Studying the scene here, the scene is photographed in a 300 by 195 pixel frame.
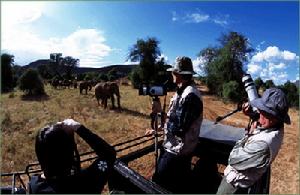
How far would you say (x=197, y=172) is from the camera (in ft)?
13.0

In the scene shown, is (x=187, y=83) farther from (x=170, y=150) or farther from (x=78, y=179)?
(x=78, y=179)

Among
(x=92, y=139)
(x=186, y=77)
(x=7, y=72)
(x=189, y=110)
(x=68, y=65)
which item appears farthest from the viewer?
(x=68, y=65)

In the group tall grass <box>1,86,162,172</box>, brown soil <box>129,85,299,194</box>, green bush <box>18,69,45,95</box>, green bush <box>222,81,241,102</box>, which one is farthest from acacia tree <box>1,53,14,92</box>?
brown soil <box>129,85,299,194</box>

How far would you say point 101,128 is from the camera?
13055mm

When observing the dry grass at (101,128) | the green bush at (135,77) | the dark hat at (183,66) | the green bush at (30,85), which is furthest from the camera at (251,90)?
the green bush at (135,77)

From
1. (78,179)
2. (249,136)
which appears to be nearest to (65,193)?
(78,179)

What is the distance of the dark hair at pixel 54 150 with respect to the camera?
239 cm

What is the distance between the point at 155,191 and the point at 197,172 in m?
1.29

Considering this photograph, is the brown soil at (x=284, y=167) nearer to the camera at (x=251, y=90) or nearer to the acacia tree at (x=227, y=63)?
the camera at (x=251, y=90)

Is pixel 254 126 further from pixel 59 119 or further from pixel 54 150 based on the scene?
pixel 59 119

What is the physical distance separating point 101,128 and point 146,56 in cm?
1616

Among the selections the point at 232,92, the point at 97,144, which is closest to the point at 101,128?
the point at 97,144

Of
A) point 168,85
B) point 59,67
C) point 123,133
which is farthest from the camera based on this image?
point 59,67

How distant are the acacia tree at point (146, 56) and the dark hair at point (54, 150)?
2332 cm
